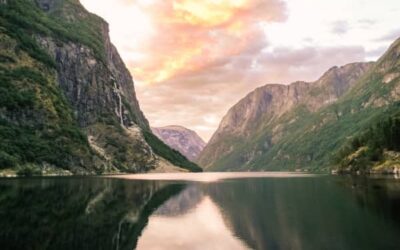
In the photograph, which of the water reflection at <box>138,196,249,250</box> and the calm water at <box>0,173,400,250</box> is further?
the water reflection at <box>138,196,249,250</box>

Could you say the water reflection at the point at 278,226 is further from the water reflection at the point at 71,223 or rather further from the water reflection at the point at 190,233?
the water reflection at the point at 71,223

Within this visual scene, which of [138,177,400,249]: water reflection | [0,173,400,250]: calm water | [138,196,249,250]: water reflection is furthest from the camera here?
[138,196,249,250]: water reflection

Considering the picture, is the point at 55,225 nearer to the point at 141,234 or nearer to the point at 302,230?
the point at 141,234

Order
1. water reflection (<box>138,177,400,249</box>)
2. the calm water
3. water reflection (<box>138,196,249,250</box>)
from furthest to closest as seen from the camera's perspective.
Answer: water reflection (<box>138,196,249,250</box>)
the calm water
water reflection (<box>138,177,400,249</box>)

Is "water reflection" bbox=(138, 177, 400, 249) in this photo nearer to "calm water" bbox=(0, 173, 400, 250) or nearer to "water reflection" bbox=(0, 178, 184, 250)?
"calm water" bbox=(0, 173, 400, 250)

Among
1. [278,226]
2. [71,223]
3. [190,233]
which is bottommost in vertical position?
[190,233]

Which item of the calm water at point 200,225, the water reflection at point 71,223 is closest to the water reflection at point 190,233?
the calm water at point 200,225

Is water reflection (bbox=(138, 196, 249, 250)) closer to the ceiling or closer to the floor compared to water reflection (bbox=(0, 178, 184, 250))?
closer to the floor

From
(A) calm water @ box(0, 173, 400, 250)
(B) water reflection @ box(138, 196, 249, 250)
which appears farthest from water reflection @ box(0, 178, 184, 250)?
(B) water reflection @ box(138, 196, 249, 250)

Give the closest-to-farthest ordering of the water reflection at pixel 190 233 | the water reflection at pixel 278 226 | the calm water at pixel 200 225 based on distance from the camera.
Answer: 1. the water reflection at pixel 278 226
2. the calm water at pixel 200 225
3. the water reflection at pixel 190 233

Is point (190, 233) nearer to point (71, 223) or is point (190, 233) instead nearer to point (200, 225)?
point (200, 225)

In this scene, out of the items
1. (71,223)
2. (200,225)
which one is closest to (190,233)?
(200,225)

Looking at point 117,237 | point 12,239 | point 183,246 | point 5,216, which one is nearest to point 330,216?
point 183,246

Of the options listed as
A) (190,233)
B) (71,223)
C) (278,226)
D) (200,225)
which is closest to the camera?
(190,233)
